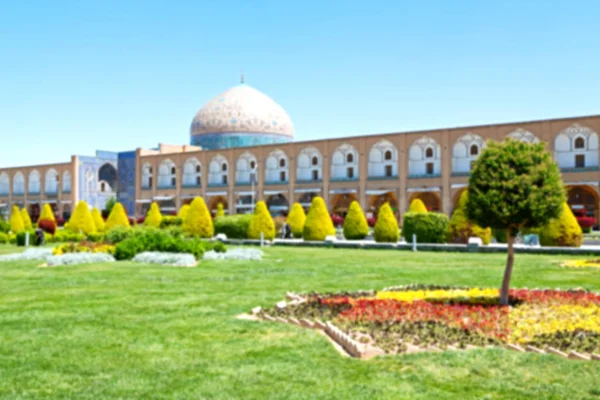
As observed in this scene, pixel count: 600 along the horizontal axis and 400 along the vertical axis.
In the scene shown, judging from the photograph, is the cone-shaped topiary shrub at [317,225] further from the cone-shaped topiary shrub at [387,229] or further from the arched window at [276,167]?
the arched window at [276,167]

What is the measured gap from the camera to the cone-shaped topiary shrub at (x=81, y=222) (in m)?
30.8

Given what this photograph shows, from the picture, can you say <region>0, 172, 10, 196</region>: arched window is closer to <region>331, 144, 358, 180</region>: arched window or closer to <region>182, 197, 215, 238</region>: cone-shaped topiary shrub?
<region>331, 144, 358, 180</region>: arched window

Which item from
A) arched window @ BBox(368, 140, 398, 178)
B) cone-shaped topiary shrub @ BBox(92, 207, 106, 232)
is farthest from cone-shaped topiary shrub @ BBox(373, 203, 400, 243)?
arched window @ BBox(368, 140, 398, 178)

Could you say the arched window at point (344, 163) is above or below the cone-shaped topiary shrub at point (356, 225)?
above

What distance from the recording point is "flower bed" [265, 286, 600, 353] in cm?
570

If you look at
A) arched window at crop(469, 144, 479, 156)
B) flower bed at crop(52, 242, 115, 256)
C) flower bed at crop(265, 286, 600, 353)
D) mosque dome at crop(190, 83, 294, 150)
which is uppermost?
mosque dome at crop(190, 83, 294, 150)

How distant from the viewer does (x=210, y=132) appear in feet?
191

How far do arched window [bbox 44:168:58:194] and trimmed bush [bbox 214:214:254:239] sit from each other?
38.1 metres

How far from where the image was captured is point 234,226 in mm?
27031

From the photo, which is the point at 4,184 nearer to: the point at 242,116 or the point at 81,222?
the point at 242,116

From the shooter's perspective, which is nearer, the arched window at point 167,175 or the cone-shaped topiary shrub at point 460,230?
the cone-shaped topiary shrub at point 460,230

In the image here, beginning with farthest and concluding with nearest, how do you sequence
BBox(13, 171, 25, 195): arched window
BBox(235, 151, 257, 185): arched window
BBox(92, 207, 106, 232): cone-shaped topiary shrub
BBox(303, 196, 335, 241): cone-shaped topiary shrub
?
BBox(13, 171, 25, 195): arched window, BBox(235, 151, 257, 185): arched window, BBox(92, 207, 106, 232): cone-shaped topiary shrub, BBox(303, 196, 335, 241): cone-shaped topiary shrub

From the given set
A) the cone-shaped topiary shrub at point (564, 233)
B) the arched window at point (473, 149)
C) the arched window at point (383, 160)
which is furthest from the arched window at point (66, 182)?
the cone-shaped topiary shrub at point (564, 233)

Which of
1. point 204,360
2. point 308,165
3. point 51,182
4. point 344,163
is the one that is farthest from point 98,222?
Answer: point 204,360
